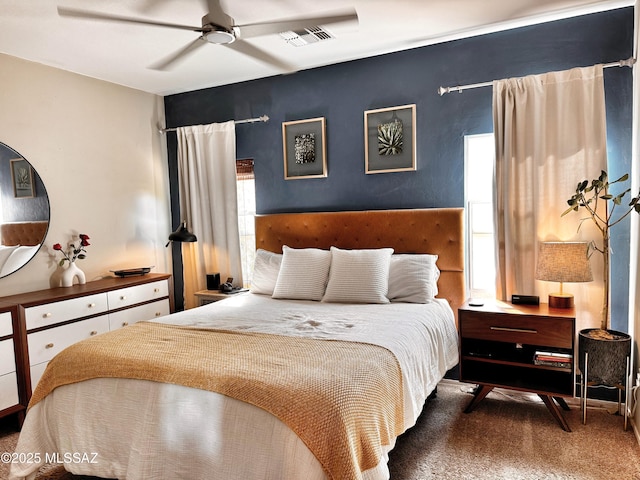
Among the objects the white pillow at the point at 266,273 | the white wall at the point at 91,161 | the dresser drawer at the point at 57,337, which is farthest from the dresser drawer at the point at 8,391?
the white pillow at the point at 266,273

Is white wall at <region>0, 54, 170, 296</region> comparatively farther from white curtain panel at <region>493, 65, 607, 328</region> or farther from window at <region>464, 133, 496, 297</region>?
white curtain panel at <region>493, 65, 607, 328</region>

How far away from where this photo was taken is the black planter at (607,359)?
8.73 feet

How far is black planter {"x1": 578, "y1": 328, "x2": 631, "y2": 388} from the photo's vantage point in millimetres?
2662

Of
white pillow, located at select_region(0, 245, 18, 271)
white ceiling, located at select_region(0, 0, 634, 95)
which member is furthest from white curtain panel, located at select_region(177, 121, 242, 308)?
white pillow, located at select_region(0, 245, 18, 271)

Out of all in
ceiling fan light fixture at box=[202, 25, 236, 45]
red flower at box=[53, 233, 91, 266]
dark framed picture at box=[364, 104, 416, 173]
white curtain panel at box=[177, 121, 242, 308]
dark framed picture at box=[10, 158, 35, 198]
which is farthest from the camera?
white curtain panel at box=[177, 121, 242, 308]

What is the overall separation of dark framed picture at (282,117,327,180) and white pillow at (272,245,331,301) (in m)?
0.85

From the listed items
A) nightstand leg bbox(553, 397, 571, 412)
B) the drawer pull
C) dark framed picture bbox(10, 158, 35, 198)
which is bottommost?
nightstand leg bbox(553, 397, 571, 412)

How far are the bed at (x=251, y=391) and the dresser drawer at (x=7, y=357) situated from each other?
33.5 inches

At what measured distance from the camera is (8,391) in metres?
2.95

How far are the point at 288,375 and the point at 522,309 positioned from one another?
184 cm

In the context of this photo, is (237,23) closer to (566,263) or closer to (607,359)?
(566,263)

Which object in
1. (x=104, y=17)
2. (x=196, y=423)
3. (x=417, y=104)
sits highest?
(x=104, y=17)

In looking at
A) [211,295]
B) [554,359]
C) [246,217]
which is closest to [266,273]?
[211,295]

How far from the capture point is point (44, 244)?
3.73m
